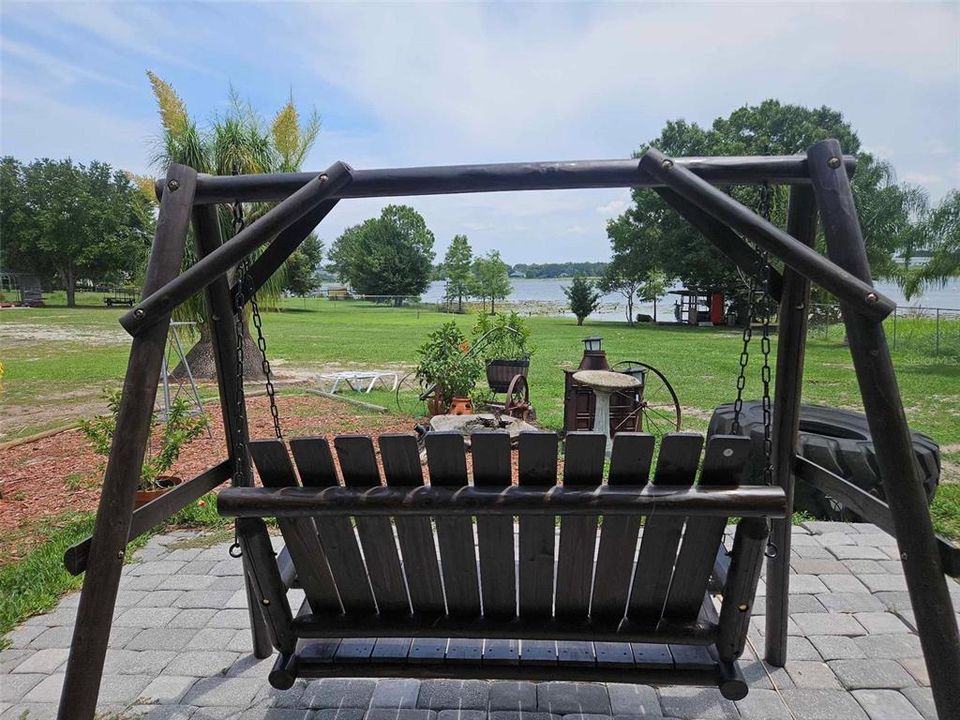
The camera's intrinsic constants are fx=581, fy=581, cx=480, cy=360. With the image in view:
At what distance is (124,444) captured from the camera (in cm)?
149

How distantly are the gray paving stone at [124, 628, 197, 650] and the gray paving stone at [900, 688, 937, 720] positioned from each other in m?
2.98

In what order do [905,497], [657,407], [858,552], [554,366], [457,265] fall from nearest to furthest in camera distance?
1. [905,497]
2. [858,552]
3. [657,407]
4. [554,366]
5. [457,265]

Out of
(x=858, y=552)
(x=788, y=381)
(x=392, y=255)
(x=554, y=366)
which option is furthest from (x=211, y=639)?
(x=392, y=255)

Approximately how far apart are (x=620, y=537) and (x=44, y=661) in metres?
2.59

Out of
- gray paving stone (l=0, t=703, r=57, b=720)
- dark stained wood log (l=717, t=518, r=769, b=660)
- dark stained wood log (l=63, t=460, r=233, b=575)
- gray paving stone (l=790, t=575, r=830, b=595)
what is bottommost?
gray paving stone (l=0, t=703, r=57, b=720)

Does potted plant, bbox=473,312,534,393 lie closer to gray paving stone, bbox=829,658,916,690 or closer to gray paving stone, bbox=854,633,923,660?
gray paving stone, bbox=854,633,923,660

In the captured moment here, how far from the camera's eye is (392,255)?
62594mm

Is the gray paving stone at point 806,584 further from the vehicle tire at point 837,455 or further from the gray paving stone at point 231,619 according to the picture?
the gray paving stone at point 231,619

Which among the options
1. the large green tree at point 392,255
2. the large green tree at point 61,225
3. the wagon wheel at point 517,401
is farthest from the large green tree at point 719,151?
the large green tree at point 61,225

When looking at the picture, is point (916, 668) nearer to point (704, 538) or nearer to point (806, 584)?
point (806, 584)

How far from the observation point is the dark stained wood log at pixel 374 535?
154 cm

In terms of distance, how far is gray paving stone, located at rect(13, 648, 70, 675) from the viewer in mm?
2469

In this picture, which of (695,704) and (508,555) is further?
(695,704)

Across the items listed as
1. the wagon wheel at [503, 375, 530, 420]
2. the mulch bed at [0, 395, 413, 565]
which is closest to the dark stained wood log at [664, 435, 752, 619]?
the mulch bed at [0, 395, 413, 565]
